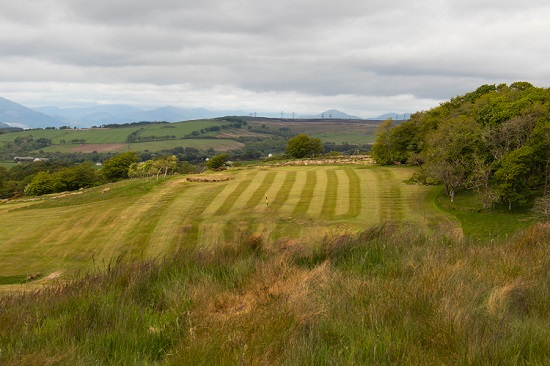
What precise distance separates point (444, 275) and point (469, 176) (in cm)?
2943

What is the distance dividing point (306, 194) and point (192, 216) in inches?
461

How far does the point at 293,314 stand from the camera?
4.18 m

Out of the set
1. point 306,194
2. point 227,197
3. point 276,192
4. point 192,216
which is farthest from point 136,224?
point 306,194

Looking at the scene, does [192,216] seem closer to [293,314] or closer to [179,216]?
[179,216]

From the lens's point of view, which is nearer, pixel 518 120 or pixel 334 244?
pixel 334 244

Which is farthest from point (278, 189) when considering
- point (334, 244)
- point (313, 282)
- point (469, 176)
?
point (313, 282)

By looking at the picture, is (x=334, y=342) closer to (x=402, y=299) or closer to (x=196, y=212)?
(x=402, y=299)

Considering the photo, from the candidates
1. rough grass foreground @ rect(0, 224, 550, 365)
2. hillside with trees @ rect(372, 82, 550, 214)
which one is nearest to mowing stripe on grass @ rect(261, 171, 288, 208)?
hillside with trees @ rect(372, 82, 550, 214)

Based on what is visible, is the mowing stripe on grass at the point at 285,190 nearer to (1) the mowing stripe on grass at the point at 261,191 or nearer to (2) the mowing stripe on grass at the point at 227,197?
(1) the mowing stripe on grass at the point at 261,191

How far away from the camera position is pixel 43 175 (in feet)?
300

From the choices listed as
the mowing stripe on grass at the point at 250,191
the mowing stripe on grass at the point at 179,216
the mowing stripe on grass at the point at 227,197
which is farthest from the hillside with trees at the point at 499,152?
the mowing stripe on grass at the point at 179,216

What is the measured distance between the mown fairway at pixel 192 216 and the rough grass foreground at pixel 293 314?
514 inches

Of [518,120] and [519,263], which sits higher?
[518,120]

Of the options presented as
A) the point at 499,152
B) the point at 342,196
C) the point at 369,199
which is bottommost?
the point at 369,199
